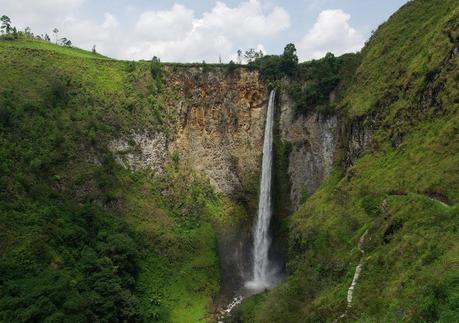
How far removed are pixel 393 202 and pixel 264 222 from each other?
806 inches

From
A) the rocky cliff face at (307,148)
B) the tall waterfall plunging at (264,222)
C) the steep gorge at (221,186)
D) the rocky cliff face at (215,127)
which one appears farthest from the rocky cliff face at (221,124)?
the rocky cliff face at (307,148)

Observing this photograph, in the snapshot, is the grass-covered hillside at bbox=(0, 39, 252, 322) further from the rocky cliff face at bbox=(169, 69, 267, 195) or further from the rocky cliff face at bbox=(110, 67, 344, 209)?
the rocky cliff face at bbox=(169, 69, 267, 195)

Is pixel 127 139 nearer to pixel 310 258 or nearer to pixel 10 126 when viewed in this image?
pixel 10 126

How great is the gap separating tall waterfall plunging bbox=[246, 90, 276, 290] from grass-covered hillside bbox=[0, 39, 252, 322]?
3624 mm

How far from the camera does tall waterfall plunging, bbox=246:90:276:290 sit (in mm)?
42094

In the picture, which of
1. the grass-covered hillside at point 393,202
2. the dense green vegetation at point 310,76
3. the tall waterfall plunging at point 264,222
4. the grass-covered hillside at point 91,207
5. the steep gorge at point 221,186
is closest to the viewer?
the grass-covered hillside at point 393,202

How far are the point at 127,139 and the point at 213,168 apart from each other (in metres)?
9.65

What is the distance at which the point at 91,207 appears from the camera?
39.2 metres

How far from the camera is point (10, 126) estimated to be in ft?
131

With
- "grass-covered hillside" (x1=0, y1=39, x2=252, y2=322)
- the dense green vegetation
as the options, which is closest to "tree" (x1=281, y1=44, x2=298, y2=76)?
the dense green vegetation

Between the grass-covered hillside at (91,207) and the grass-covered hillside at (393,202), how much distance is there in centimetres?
848

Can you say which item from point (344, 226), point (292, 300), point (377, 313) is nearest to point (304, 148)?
point (344, 226)

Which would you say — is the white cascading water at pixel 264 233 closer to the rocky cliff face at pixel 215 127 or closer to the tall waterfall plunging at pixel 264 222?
the tall waterfall plunging at pixel 264 222

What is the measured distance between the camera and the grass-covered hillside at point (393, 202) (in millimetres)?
19094
